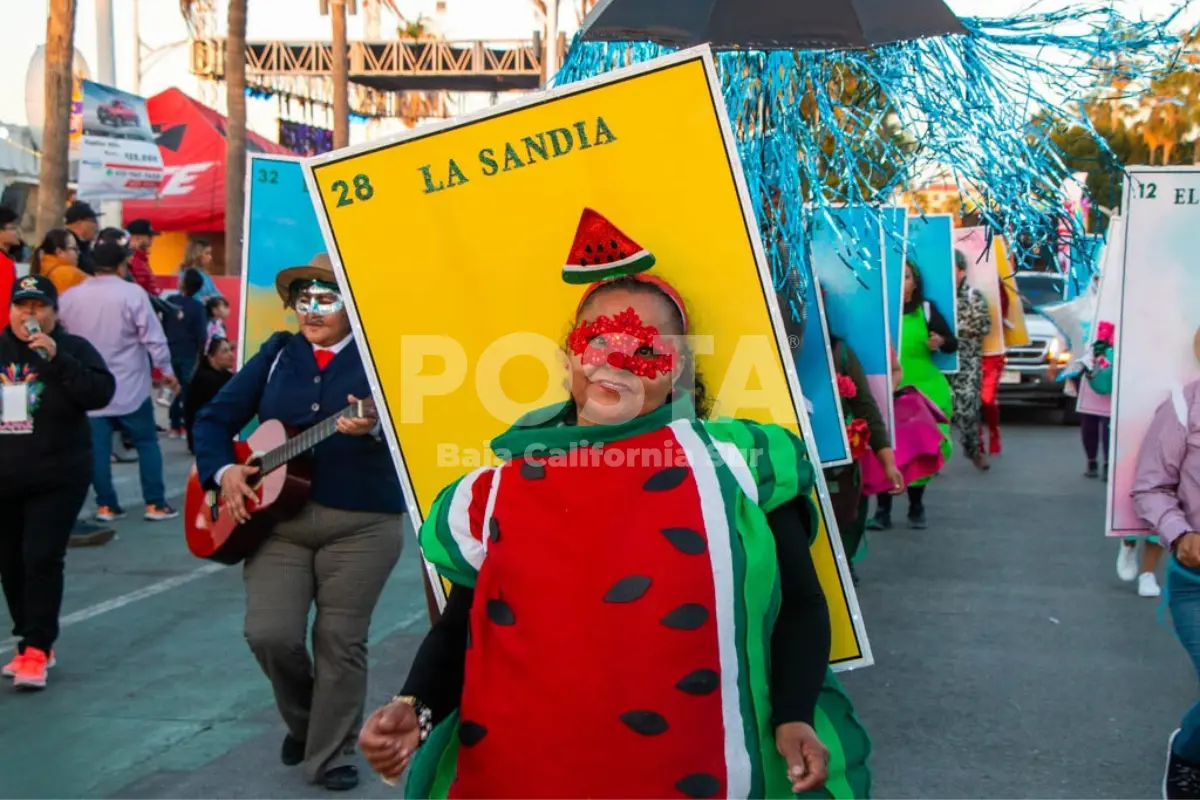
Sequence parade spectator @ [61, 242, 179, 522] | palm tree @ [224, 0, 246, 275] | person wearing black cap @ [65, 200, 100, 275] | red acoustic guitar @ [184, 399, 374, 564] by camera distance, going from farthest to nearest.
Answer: palm tree @ [224, 0, 246, 275], person wearing black cap @ [65, 200, 100, 275], parade spectator @ [61, 242, 179, 522], red acoustic guitar @ [184, 399, 374, 564]

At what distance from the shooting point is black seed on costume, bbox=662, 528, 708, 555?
240cm

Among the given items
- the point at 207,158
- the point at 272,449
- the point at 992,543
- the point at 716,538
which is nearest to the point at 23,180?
the point at 207,158

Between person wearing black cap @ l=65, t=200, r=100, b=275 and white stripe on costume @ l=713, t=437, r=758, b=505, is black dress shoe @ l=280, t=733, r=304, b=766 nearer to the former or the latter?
white stripe on costume @ l=713, t=437, r=758, b=505

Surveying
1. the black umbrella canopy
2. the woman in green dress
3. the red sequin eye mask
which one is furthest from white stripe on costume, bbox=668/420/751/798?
the woman in green dress

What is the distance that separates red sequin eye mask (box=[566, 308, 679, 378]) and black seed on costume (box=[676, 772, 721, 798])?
68 cm

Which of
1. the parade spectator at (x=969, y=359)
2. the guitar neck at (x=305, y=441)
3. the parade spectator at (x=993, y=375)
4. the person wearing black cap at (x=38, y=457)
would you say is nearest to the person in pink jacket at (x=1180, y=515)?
the guitar neck at (x=305, y=441)

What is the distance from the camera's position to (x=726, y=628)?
240 centimetres

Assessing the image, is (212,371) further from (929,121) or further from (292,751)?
(929,121)

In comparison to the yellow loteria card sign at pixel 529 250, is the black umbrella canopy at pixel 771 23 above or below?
above

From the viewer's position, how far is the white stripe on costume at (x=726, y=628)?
7.88 ft

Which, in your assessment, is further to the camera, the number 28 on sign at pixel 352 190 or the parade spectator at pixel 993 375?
the parade spectator at pixel 993 375

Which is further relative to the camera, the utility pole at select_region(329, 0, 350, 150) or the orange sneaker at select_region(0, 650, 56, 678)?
the utility pole at select_region(329, 0, 350, 150)

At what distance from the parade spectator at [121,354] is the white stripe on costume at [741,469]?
331 inches

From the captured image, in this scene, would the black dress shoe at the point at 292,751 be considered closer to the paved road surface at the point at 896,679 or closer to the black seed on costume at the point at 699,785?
the paved road surface at the point at 896,679
